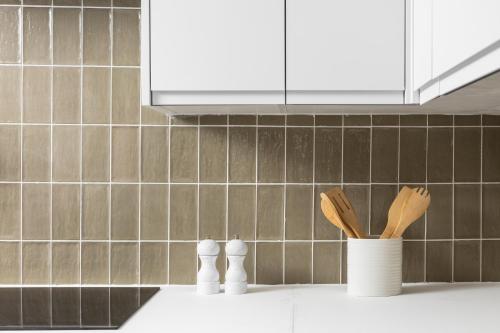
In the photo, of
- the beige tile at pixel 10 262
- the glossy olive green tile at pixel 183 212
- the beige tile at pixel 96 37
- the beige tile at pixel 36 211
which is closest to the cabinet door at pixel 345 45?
the glossy olive green tile at pixel 183 212

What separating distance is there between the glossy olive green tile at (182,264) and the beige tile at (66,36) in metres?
0.67

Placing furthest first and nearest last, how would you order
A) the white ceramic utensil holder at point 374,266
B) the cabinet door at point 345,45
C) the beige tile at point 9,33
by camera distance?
the beige tile at point 9,33
the white ceramic utensil holder at point 374,266
the cabinet door at point 345,45

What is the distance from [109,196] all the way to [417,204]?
0.94 meters

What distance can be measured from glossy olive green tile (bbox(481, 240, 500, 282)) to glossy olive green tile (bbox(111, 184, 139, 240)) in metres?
1.11

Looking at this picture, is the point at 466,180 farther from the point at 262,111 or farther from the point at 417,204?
the point at 262,111

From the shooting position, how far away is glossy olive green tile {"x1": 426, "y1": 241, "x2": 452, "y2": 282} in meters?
1.79

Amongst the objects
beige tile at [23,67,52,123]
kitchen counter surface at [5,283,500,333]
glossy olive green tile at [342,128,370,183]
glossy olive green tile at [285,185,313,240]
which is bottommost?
kitchen counter surface at [5,283,500,333]

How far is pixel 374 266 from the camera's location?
5.12ft

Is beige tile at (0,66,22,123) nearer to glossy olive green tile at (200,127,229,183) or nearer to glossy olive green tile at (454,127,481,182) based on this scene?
A: glossy olive green tile at (200,127,229,183)

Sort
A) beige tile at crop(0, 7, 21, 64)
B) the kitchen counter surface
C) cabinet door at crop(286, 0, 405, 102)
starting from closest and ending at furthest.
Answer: the kitchen counter surface → cabinet door at crop(286, 0, 405, 102) → beige tile at crop(0, 7, 21, 64)

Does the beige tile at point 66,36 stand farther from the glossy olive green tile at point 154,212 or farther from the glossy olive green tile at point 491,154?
the glossy olive green tile at point 491,154

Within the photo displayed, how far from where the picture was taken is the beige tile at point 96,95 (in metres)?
1.79

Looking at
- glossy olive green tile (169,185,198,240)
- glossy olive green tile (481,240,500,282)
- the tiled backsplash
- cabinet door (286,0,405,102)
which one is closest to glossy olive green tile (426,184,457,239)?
the tiled backsplash

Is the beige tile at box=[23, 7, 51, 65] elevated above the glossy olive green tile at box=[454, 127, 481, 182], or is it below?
above
